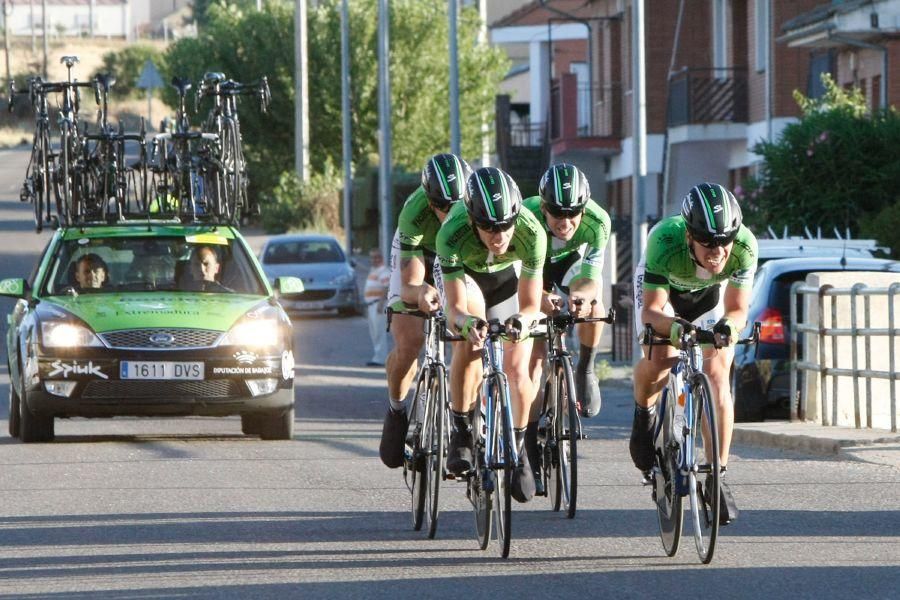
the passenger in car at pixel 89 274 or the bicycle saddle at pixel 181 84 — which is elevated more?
the bicycle saddle at pixel 181 84

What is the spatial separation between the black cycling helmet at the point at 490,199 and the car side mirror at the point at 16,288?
657cm

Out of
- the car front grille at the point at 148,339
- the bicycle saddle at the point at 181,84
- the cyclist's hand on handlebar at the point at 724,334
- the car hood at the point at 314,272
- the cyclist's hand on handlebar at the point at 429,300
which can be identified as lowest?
the car hood at the point at 314,272

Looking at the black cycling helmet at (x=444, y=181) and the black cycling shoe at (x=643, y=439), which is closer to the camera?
the black cycling shoe at (x=643, y=439)

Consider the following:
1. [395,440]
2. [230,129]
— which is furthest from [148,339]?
[395,440]

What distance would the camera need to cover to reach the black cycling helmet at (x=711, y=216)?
28.9 ft

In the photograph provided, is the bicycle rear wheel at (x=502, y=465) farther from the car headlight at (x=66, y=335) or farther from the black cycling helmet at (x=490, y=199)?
the car headlight at (x=66, y=335)

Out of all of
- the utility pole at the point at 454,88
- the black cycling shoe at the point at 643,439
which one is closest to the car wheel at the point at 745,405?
the black cycling shoe at the point at 643,439

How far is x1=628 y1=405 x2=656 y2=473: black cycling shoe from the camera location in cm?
962

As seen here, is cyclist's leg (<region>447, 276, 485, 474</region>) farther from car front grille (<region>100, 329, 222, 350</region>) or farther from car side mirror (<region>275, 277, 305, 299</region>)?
car side mirror (<region>275, 277, 305, 299</region>)

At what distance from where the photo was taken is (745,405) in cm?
1636

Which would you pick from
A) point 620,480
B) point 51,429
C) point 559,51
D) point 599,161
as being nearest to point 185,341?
point 51,429

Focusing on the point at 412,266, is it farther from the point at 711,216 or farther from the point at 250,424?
the point at 250,424

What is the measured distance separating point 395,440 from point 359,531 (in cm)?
71

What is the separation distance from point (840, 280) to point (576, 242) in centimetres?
530
